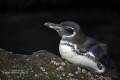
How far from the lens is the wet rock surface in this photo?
242 centimetres

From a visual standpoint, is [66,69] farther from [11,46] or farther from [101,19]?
[101,19]

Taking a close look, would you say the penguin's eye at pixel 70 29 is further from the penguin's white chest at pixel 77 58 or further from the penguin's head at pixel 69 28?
the penguin's white chest at pixel 77 58

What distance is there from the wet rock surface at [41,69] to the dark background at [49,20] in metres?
1.24

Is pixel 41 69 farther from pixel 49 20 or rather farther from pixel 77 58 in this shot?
pixel 49 20

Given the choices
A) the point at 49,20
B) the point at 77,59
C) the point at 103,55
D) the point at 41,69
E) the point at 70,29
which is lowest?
the point at 41,69

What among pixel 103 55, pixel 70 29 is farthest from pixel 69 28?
pixel 103 55

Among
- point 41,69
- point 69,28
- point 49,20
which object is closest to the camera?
point 41,69

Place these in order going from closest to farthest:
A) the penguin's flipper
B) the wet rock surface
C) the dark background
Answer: the wet rock surface, the penguin's flipper, the dark background

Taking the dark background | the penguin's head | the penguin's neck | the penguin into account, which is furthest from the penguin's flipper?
the dark background

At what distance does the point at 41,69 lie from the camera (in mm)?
2529

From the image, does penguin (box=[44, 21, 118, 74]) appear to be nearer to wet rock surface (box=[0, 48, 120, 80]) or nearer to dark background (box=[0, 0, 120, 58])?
wet rock surface (box=[0, 48, 120, 80])

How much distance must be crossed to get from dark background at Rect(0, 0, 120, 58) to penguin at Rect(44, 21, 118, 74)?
127 centimetres

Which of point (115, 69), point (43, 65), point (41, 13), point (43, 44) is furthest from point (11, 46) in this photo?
point (115, 69)

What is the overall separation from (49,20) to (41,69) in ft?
7.29
